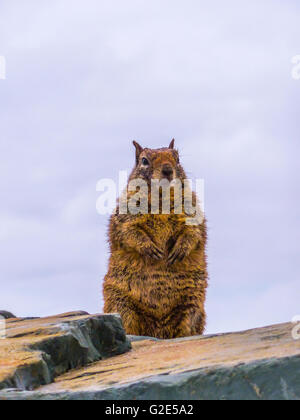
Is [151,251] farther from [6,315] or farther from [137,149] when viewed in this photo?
[6,315]

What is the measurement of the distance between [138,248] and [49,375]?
5.84m

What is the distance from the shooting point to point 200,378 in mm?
6406

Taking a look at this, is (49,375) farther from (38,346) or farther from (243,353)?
(243,353)

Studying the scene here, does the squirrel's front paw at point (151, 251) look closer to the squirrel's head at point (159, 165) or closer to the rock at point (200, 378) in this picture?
the squirrel's head at point (159, 165)

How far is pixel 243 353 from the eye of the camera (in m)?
7.32

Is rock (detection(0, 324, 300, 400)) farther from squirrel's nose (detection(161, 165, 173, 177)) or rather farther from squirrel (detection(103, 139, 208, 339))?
squirrel's nose (detection(161, 165, 173, 177))

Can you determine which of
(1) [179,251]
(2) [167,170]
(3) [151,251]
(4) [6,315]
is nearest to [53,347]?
(4) [6,315]

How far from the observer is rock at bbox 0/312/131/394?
24.4 feet

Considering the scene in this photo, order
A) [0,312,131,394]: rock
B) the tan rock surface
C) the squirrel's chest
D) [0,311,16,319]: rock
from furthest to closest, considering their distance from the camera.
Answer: the squirrel's chest → [0,311,16,319]: rock → [0,312,131,394]: rock → the tan rock surface

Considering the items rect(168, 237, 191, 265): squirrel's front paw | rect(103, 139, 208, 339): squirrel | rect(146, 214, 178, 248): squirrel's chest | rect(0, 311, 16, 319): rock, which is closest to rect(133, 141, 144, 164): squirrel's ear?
rect(103, 139, 208, 339): squirrel

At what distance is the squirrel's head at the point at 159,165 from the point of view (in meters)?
14.2

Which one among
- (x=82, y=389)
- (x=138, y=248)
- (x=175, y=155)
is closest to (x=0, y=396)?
(x=82, y=389)

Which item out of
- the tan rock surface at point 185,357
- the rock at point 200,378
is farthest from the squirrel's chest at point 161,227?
the rock at point 200,378

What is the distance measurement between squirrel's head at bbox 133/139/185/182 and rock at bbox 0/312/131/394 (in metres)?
4.68
